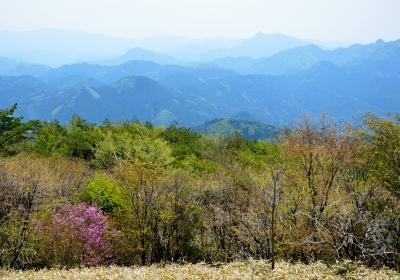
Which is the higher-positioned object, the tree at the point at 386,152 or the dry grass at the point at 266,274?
the tree at the point at 386,152

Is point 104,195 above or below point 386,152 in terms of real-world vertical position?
below

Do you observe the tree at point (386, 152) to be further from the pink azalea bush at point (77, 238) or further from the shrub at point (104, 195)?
the shrub at point (104, 195)

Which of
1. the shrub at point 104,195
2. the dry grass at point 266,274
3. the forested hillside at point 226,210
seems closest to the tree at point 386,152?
the forested hillside at point 226,210

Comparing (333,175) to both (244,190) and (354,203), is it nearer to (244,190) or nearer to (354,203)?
(354,203)

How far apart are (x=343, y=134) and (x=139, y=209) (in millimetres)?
15212

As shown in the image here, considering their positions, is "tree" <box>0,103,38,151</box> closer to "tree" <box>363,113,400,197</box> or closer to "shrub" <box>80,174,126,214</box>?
"shrub" <box>80,174,126,214</box>

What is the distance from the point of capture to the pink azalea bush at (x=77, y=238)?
23484mm

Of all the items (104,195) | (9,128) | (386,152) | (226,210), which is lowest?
(104,195)

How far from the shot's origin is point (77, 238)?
24.0 metres

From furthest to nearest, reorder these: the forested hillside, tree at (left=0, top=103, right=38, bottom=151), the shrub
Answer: tree at (left=0, top=103, right=38, bottom=151) → the shrub → the forested hillside

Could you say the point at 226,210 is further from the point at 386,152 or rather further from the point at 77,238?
the point at 386,152

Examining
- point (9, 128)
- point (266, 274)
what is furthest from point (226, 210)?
point (9, 128)

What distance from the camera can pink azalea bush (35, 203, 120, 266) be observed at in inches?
925

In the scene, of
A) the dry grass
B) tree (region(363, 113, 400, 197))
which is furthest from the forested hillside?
the dry grass
